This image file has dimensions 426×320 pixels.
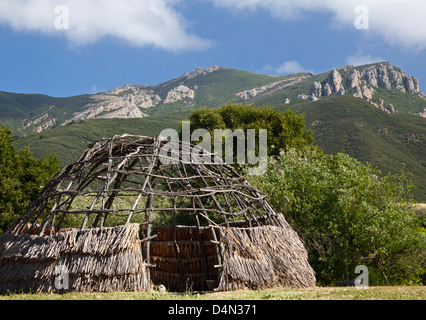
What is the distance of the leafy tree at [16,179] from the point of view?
2089cm

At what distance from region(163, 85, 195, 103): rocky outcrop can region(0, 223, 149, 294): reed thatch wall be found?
15753 centimetres

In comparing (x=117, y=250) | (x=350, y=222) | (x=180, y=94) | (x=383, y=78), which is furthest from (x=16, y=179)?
(x=180, y=94)

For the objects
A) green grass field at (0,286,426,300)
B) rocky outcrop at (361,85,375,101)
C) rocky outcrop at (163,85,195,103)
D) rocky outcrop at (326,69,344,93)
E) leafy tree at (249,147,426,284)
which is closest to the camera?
green grass field at (0,286,426,300)

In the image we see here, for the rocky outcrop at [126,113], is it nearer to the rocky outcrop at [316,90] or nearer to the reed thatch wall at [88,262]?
the rocky outcrop at [316,90]

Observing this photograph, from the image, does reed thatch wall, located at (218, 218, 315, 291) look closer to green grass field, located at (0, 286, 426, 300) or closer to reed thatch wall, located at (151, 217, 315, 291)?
reed thatch wall, located at (151, 217, 315, 291)

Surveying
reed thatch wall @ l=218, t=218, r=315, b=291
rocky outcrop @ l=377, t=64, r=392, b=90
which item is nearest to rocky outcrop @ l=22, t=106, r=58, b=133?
rocky outcrop @ l=377, t=64, r=392, b=90

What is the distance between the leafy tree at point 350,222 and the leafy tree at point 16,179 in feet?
46.2

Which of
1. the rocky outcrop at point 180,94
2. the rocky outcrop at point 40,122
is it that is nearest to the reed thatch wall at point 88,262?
the rocky outcrop at point 40,122

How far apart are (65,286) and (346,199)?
10.6 metres

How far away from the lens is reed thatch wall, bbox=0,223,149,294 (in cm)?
764

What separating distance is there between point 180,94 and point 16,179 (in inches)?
5801

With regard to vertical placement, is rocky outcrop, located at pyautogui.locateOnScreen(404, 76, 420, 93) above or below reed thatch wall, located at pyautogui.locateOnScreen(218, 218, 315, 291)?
above

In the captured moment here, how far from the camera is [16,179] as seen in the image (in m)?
22.1

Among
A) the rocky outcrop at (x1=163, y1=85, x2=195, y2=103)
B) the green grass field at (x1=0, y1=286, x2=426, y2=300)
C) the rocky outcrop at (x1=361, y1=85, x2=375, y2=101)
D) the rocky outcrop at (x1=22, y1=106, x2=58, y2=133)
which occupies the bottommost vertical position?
the green grass field at (x1=0, y1=286, x2=426, y2=300)
